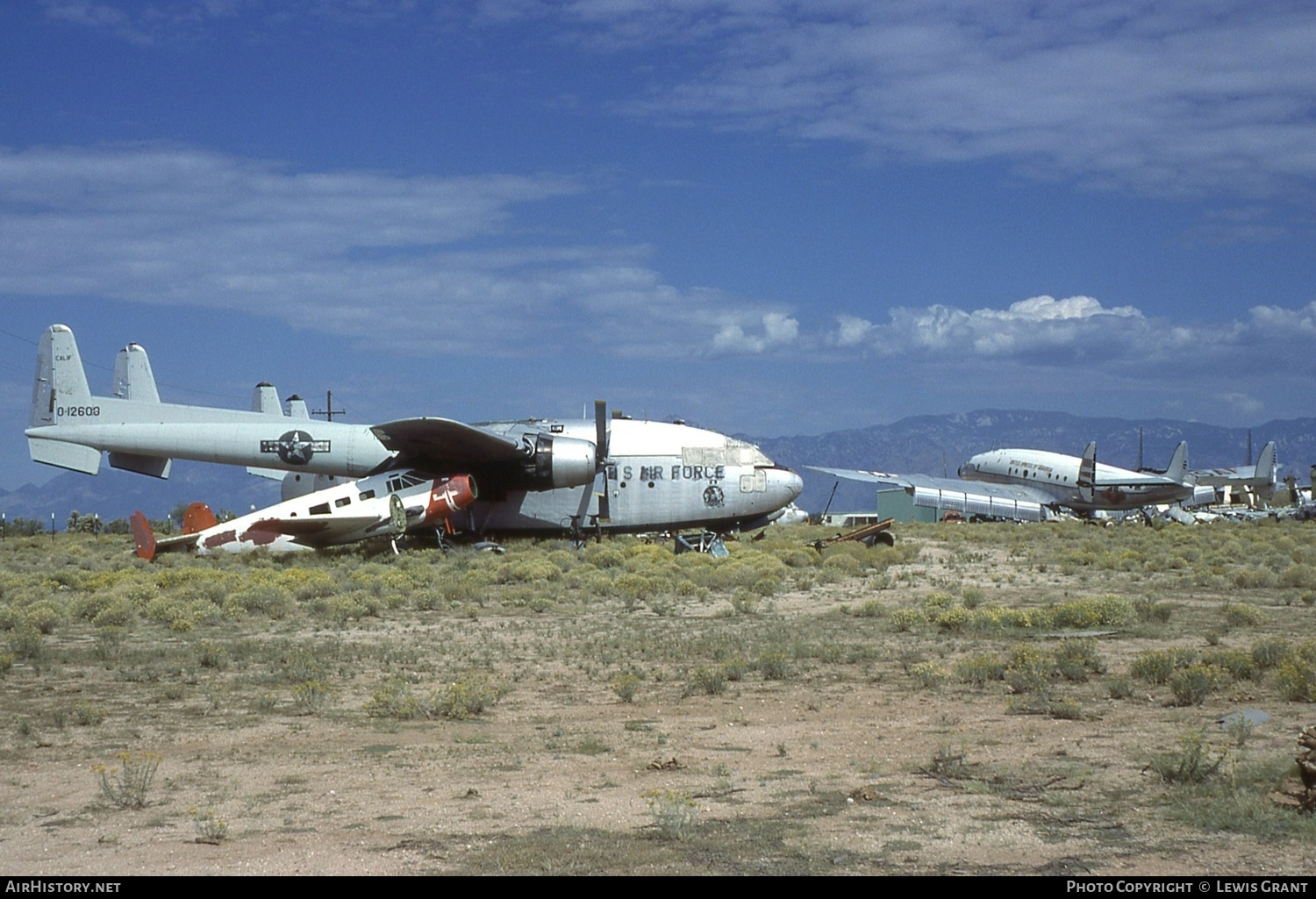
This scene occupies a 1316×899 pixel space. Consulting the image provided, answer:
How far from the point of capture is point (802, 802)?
863 centimetres

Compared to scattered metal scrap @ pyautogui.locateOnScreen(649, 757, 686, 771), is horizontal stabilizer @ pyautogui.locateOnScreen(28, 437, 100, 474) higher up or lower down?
higher up

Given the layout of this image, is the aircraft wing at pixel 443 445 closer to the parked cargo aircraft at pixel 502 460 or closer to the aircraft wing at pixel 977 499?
the parked cargo aircraft at pixel 502 460

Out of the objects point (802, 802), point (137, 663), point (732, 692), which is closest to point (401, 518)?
point (137, 663)

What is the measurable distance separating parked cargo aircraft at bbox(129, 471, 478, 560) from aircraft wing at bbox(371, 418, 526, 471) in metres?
0.74

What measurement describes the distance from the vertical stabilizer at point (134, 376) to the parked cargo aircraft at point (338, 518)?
8202mm

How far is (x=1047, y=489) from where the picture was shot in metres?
70.1

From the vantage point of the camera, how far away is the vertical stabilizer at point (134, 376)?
130ft

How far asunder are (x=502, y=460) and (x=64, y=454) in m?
13.1

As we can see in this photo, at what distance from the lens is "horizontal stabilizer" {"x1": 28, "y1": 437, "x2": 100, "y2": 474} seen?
35062mm

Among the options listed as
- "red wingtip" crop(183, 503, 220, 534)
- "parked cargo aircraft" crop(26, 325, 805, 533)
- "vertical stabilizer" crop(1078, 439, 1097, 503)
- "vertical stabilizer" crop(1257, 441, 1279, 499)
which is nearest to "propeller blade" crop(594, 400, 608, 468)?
"parked cargo aircraft" crop(26, 325, 805, 533)

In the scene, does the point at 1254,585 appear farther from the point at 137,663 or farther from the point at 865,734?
the point at 137,663

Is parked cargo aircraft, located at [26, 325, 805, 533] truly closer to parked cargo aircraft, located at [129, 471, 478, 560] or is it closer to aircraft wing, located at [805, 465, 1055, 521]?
parked cargo aircraft, located at [129, 471, 478, 560]
